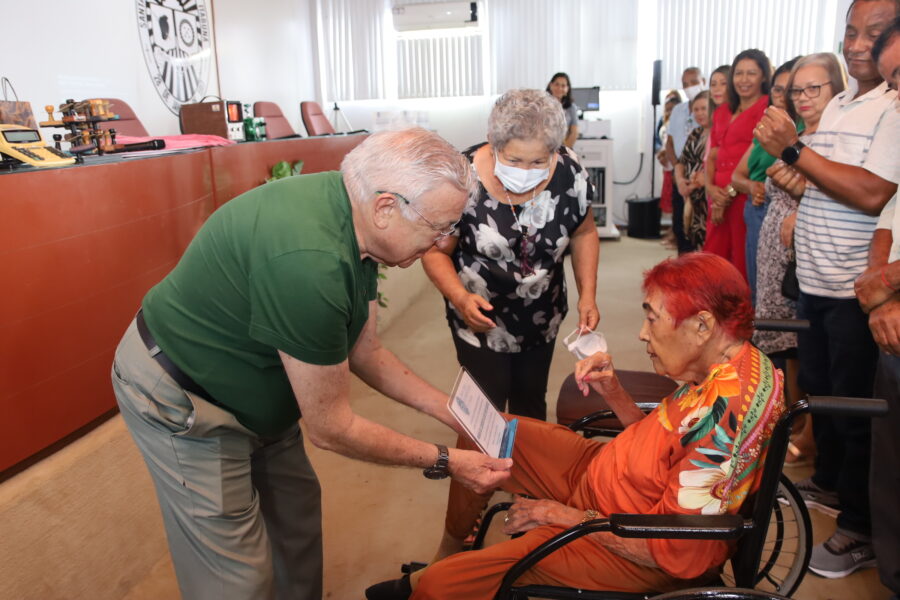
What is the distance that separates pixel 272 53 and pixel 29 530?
7308mm

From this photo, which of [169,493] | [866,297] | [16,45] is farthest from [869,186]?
[16,45]

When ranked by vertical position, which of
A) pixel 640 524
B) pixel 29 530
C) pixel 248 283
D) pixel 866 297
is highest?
pixel 248 283

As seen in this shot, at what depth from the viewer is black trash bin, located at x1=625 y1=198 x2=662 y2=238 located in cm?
784

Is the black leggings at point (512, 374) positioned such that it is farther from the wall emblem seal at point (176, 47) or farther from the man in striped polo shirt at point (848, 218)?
the wall emblem seal at point (176, 47)

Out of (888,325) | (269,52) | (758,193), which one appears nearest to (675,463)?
(888,325)

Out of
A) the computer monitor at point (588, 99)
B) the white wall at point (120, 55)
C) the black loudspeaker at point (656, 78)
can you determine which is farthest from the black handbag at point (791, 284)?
the black loudspeaker at point (656, 78)

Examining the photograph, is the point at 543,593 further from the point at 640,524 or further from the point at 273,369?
the point at 273,369

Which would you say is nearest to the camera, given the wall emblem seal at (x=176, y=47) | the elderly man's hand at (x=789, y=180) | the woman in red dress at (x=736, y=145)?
the elderly man's hand at (x=789, y=180)

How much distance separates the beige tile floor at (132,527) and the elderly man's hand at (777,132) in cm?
121

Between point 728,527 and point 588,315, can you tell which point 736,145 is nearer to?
point 588,315

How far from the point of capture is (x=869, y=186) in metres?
1.95

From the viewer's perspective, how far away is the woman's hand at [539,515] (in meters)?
1.47

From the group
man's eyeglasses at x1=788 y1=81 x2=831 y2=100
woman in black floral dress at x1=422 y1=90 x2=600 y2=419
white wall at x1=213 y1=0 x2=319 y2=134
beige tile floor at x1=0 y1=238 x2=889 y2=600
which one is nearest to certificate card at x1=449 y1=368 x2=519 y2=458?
woman in black floral dress at x1=422 y1=90 x2=600 y2=419

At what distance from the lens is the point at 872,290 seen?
174 cm
